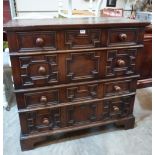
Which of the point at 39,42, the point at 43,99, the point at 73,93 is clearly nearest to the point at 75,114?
the point at 73,93

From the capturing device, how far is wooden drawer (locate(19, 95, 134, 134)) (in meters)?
1.39

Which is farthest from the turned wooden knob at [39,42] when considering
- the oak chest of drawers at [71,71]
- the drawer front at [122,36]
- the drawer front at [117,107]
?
the drawer front at [117,107]

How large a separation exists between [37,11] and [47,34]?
164cm

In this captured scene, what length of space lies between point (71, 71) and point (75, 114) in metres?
0.38

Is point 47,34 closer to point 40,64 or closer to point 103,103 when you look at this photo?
point 40,64

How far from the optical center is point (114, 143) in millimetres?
1533

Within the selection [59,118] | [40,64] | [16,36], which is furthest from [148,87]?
[16,36]

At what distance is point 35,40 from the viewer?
3.83 feet

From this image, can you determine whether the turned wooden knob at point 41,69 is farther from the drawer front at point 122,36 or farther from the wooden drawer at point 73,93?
the drawer front at point 122,36

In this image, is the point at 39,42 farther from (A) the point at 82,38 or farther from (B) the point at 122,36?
(B) the point at 122,36

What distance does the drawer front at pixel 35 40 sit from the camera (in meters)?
1.15

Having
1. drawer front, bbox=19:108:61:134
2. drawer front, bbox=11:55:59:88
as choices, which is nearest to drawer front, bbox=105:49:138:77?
drawer front, bbox=11:55:59:88

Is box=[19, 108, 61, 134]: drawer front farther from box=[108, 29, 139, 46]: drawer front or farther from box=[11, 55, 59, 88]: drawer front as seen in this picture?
box=[108, 29, 139, 46]: drawer front

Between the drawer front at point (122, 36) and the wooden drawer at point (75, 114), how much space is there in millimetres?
482
